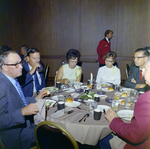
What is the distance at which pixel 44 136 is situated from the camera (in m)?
1.37

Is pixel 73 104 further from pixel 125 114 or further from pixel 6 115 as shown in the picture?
pixel 6 115

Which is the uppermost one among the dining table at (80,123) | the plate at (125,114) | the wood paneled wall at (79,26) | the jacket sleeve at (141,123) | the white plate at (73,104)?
the wood paneled wall at (79,26)

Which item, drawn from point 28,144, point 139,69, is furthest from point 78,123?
point 139,69

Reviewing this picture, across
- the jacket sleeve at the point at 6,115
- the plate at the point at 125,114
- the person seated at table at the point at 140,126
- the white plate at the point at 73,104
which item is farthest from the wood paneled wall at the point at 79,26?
the person seated at table at the point at 140,126

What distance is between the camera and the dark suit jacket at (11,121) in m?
1.60

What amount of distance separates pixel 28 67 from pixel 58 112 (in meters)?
1.49

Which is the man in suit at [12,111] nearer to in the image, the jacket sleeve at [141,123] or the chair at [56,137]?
the chair at [56,137]

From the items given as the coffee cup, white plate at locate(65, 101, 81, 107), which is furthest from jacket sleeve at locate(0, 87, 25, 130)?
the coffee cup

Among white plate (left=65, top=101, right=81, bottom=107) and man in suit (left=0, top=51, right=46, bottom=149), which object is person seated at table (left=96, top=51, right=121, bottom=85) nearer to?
white plate (left=65, top=101, right=81, bottom=107)

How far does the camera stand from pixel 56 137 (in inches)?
50.3

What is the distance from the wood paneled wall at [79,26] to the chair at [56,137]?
18.4ft

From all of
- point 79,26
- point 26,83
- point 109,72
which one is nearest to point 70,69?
point 109,72

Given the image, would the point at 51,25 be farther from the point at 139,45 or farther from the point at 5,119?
the point at 5,119

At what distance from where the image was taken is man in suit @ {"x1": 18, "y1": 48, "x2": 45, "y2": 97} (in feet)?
8.75
